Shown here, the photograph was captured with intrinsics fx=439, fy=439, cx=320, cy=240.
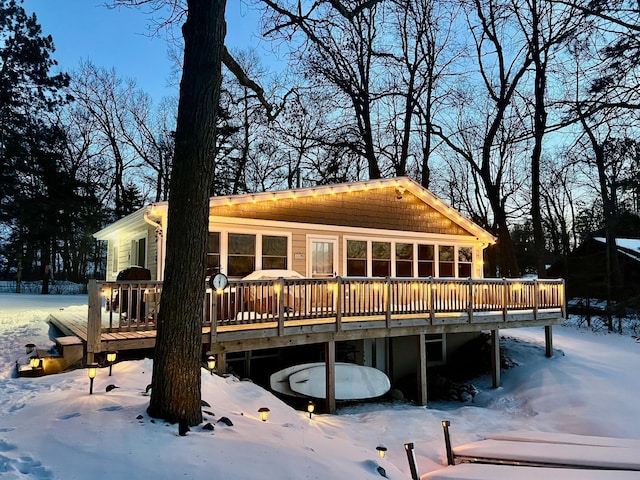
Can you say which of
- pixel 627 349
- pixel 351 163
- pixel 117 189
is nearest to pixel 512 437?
pixel 627 349

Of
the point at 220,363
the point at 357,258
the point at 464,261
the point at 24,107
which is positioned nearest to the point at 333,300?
the point at 220,363

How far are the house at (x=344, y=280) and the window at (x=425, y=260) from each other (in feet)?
0.11

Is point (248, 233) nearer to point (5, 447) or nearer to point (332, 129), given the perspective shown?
point (5, 447)

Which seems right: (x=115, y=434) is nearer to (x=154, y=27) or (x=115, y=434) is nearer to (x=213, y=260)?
(x=154, y=27)

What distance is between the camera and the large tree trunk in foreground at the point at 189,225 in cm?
439

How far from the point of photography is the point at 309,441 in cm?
493

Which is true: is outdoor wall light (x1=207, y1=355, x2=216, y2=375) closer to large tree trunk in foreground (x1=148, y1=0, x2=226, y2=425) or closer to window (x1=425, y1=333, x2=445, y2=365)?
large tree trunk in foreground (x1=148, y1=0, x2=226, y2=425)

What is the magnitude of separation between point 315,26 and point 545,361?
10.6 m

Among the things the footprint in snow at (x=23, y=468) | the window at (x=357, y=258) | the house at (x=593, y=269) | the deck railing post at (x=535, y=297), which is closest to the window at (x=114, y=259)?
the window at (x=357, y=258)

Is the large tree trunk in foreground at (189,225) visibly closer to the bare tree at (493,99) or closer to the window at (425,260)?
the window at (425,260)

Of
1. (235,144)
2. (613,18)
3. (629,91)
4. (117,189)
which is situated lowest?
(629,91)

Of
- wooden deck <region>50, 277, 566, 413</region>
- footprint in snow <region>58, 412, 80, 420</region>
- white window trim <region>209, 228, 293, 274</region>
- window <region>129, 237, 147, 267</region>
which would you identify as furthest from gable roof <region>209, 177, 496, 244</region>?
footprint in snow <region>58, 412, 80, 420</region>

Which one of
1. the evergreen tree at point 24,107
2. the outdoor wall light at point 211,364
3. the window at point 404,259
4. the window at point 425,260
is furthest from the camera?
the evergreen tree at point 24,107

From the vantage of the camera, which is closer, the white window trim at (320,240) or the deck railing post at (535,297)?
the white window trim at (320,240)
